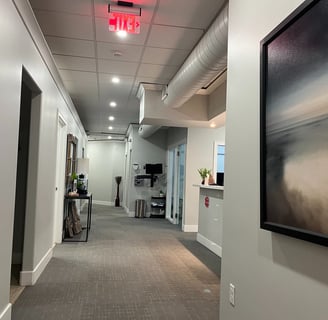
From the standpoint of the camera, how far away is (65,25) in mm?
3338

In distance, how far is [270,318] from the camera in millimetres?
1639

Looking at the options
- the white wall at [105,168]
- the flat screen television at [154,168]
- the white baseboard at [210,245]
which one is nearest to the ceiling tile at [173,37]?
the white baseboard at [210,245]

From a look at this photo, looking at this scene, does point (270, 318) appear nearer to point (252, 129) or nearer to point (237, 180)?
point (237, 180)

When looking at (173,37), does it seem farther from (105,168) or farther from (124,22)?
(105,168)

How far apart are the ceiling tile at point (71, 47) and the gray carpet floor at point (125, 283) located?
9.08 feet

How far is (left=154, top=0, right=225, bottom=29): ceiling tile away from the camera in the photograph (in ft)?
9.34

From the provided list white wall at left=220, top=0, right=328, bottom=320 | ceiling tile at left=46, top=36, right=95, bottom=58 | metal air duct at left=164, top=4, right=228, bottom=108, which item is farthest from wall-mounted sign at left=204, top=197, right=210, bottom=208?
white wall at left=220, top=0, right=328, bottom=320

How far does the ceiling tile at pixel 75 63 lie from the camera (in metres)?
4.29

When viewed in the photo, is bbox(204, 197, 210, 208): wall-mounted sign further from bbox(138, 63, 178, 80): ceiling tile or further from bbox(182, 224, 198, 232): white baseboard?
bbox(138, 63, 178, 80): ceiling tile

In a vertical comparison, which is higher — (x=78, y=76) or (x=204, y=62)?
(x=78, y=76)

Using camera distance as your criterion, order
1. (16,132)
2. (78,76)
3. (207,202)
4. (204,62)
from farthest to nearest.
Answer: (207,202), (78,76), (204,62), (16,132)

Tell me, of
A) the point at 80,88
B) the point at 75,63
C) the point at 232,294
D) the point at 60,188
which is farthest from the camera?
the point at 80,88

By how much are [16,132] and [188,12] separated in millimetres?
1897

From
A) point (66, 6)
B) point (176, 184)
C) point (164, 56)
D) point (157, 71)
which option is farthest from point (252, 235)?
point (176, 184)
